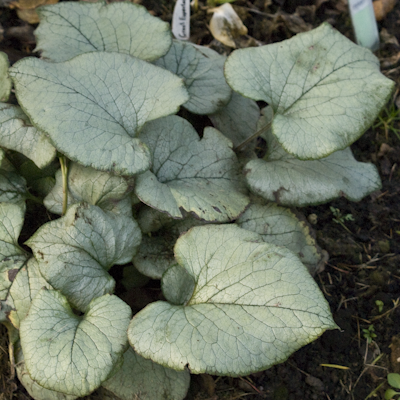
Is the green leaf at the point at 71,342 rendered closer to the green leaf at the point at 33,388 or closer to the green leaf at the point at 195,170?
the green leaf at the point at 33,388

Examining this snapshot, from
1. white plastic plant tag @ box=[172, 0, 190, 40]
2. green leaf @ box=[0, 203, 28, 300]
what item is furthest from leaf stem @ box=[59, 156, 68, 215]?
white plastic plant tag @ box=[172, 0, 190, 40]

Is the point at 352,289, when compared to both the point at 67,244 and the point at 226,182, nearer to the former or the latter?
the point at 226,182

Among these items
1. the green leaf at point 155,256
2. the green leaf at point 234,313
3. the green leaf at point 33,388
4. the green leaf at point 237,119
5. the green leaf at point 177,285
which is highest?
the green leaf at point 237,119

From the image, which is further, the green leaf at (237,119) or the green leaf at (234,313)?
the green leaf at (237,119)

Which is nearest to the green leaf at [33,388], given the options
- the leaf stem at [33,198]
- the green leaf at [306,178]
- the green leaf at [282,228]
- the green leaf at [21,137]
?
the leaf stem at [33,198]

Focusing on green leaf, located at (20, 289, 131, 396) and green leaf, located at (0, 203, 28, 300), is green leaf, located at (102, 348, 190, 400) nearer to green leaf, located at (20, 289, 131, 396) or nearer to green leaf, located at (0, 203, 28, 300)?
green leaf, located at (20, 289, 131, 396)

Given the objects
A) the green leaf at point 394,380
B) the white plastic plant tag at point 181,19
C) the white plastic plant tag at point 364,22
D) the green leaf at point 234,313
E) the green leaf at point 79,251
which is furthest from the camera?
the white plastic plant tag at point 364,22

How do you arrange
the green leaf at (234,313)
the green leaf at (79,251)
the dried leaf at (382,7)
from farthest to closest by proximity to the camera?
the dried leaf at (382,7)
the green leaf at (79,251)
the green leaf at (234,313)
